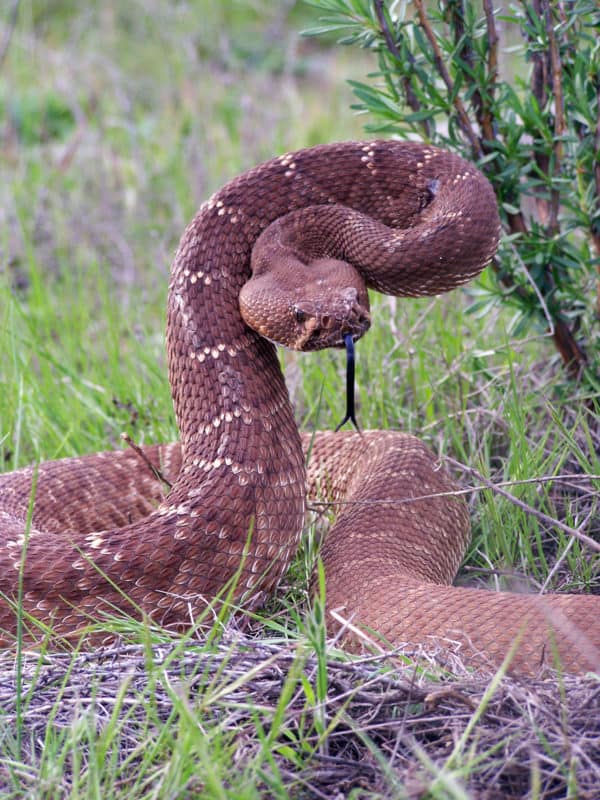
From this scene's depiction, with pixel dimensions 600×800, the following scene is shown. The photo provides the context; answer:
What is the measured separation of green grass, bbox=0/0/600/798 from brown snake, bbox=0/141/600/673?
239 millimetres

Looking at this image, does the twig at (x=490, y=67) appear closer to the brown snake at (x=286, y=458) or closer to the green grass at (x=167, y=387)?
the brown snake at (x=286, y=458)

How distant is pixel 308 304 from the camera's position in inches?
141

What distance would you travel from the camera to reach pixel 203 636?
3.45 metres

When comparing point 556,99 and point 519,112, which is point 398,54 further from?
point 556,99

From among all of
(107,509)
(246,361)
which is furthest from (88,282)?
(246,361)

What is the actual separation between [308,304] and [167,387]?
1.96 m

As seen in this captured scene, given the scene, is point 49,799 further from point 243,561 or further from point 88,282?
point 88,282

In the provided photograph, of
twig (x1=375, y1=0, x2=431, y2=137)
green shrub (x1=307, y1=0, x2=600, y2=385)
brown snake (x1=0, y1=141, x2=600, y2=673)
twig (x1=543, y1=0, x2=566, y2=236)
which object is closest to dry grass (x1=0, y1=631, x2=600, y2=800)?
brown snake (x1=0, y1=141, x2=600, y2=673)

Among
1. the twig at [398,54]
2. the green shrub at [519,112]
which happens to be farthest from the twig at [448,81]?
the twig at [398,54]

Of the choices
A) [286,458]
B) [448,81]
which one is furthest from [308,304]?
[448,81]

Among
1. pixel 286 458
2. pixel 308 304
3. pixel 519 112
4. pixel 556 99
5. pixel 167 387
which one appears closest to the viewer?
pixel 308 304

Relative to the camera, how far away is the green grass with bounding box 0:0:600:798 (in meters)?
2.56

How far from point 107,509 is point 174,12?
8.60 m

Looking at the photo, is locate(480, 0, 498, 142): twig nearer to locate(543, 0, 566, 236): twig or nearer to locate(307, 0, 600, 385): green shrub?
locate(307, 0, 600, 385): green shrub
